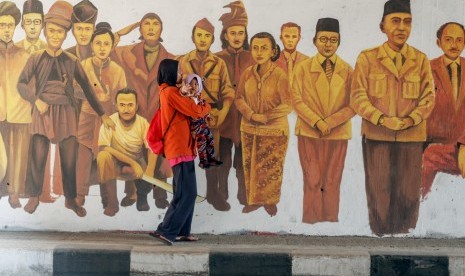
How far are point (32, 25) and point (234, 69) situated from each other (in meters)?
1.65

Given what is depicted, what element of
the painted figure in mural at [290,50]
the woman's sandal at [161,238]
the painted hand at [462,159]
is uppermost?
the painted figure in mural at [290,50]

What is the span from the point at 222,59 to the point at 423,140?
1708 millimetres

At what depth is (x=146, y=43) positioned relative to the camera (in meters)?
6.71

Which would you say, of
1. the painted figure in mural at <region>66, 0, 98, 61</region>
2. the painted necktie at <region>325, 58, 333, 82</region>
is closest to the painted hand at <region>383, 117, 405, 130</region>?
the painted necktie at <region>325, 58, 333, 82</region>

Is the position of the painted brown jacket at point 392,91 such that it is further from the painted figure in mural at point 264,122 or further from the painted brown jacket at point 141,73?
the painted brown jacket at point 141,73

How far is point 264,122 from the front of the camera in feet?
22.0

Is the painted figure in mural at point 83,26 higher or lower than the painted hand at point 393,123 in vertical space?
higher

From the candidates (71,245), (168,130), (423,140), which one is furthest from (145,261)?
(423,140)

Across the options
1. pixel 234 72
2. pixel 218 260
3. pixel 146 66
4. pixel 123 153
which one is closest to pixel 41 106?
pixel 123 153

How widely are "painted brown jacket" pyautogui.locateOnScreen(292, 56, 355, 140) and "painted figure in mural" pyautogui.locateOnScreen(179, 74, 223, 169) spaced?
744 millimetres

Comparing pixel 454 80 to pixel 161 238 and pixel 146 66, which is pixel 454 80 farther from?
pixel 161 238

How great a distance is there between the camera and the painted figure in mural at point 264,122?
669 centimetres

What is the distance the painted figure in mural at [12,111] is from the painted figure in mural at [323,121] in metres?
2.19

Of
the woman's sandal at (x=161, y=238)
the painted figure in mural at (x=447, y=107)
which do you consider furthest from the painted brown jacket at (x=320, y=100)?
the woman's sandal at (x=161, y=238)
